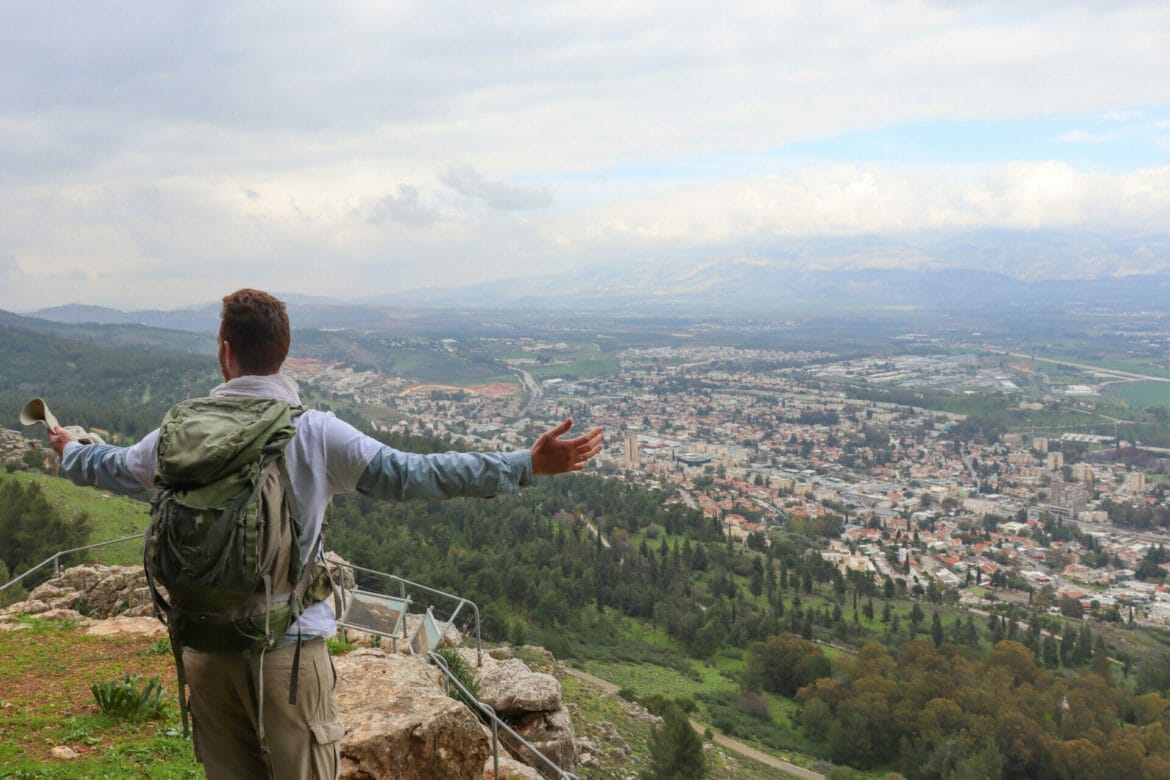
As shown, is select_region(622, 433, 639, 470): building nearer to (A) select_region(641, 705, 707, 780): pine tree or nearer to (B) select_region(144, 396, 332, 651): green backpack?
(A) select_region(641, 705, 707, 780): pine tree

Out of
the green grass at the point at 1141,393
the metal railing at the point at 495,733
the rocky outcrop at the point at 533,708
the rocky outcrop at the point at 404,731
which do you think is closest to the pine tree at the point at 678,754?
the rocky outcrop at the point at 533,708

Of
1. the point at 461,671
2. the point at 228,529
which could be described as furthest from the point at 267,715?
the point at 461,671

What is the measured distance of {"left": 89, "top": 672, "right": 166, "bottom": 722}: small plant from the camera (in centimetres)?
504

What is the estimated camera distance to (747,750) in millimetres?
21547

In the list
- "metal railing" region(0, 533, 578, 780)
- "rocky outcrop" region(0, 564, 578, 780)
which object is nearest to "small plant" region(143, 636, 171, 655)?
"rocky outcrop" region(0, 564, 578, 780)

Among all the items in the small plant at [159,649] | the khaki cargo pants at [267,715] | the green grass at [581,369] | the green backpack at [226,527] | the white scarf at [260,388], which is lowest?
the green grass at [581,369]

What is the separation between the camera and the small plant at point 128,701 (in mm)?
5035

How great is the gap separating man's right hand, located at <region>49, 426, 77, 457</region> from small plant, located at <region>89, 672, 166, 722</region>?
3108 mm

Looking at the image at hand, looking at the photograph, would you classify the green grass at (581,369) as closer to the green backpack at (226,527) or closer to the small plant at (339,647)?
the small plant at (339,647)

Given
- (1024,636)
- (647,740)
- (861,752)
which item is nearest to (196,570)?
(647,740)

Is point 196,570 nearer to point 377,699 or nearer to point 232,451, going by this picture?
point 232,451

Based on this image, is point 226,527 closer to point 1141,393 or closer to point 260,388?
point 260,388

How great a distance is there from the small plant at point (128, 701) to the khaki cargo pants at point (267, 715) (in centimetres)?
331

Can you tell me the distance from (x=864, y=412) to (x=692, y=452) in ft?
104
